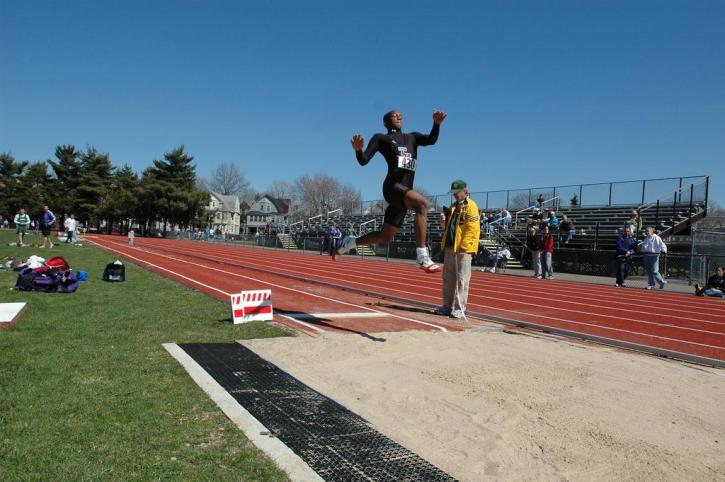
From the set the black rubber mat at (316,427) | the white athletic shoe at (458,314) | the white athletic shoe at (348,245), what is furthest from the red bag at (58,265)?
the white athletic shoe at (458,314)

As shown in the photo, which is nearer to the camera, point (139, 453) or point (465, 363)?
point (139, 453)

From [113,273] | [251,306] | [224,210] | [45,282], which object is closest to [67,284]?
[45,282]

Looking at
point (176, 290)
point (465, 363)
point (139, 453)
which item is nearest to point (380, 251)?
point (176, 290)

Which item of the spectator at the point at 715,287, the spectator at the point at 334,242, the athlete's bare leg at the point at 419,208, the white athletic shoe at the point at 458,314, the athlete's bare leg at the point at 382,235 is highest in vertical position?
the athlete's bare leg at the point at 419,208

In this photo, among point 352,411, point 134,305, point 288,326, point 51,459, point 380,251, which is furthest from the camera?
point 380,251

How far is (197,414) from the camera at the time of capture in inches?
136

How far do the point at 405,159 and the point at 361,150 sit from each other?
0.52 metres

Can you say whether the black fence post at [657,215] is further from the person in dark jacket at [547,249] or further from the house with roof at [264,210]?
the house with roof at [264,210]

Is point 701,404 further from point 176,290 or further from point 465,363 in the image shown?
point 176,290

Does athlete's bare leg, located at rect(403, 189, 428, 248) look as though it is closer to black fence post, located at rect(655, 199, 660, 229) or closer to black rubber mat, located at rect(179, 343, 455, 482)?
black rubber mat, located at rect(179, 343, 455, 482)

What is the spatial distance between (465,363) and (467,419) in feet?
4.55

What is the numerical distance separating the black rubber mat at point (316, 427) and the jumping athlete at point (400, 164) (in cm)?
240

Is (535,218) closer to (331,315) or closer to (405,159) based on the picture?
(331,315)

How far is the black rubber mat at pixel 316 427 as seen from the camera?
280 centimetres
